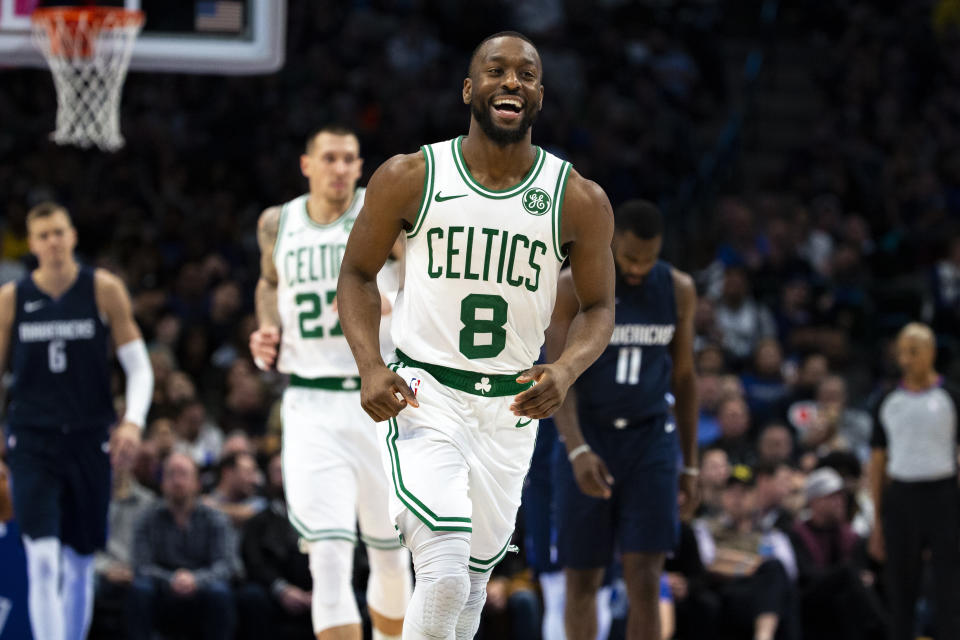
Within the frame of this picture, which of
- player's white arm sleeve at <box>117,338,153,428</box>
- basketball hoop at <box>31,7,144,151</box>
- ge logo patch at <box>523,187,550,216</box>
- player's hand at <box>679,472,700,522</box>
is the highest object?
basketball hoop at <box>31,7,144,151</box>

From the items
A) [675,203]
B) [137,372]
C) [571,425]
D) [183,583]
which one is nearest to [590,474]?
[571,425]

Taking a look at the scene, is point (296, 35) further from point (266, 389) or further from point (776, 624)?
point (776, 624)

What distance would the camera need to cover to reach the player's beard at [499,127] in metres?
4.96

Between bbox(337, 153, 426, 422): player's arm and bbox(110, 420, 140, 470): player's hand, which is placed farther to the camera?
bbox(110, 420, 140, 470): player's hand

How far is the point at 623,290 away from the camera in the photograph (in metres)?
6.97

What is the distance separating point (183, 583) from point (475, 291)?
5169 millimetres

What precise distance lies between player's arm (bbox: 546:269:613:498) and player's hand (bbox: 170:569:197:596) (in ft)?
12.6

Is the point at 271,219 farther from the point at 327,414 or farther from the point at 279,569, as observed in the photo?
the point at 279,569

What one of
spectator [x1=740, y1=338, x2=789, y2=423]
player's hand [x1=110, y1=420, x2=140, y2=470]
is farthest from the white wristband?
spectator [x1=740, y1=338, x2=789, y2=423]

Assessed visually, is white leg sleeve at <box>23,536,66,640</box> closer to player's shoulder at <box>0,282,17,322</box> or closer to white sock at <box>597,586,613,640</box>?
player's shoulder at <box>0,282,17,322</box>

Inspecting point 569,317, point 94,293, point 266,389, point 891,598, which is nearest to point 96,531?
point 94,293

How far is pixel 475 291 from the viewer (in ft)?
16.5

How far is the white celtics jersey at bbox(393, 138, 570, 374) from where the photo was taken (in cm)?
499

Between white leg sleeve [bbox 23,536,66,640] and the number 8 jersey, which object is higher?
the number 8 jersey
